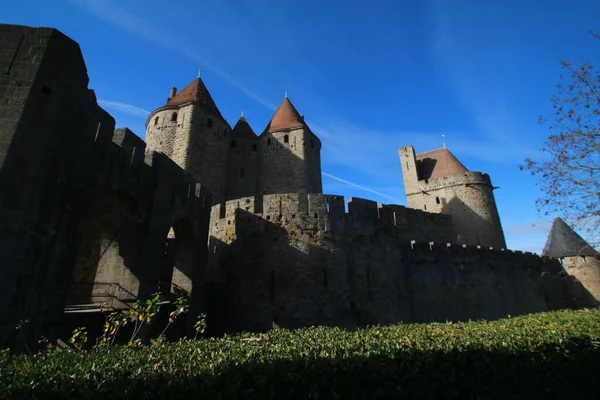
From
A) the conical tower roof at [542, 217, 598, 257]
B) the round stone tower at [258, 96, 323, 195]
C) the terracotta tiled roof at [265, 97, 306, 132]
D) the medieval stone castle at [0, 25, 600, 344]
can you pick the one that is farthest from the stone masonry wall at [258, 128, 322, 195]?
the conical tower roof at [542, 217, 598, 257]

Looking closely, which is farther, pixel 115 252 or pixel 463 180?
pixel 463 180

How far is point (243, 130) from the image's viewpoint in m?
28.0

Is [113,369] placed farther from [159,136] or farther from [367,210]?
[159,136]

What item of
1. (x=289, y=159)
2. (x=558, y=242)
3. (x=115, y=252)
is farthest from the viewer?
(x=558, y=242)

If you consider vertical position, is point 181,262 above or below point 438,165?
below

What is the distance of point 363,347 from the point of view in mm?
4918

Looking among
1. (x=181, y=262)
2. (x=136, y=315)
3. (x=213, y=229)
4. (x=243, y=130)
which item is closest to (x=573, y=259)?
(x=213, y=229)

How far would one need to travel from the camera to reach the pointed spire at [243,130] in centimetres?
2725

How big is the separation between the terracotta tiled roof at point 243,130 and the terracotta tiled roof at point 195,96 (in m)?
2.64

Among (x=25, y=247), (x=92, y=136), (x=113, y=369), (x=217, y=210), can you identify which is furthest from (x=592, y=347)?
(x=217, y=210)

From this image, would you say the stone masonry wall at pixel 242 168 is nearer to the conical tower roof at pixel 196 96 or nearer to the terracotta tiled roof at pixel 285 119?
the terracotta tiled roof at pixel 285 119

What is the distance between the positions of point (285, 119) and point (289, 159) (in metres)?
4.31

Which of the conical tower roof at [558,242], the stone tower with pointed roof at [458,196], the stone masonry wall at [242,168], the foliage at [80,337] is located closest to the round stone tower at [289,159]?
the stone masonry wall at [242,168]

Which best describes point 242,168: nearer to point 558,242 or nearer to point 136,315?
point 136,315
